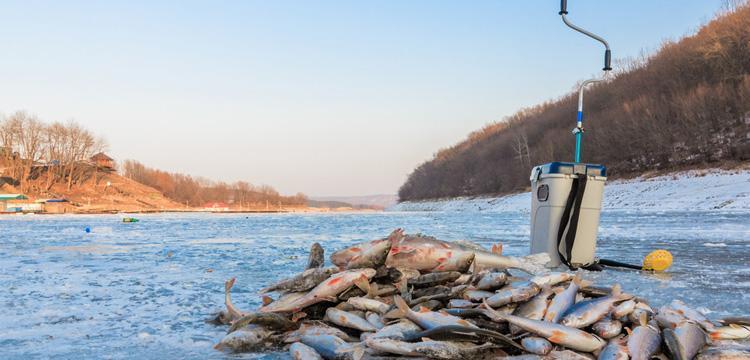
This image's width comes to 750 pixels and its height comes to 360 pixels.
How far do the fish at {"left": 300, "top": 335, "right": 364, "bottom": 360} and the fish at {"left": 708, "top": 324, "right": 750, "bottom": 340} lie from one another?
2.48m

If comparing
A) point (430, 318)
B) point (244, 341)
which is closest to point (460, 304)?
point (430, 318)

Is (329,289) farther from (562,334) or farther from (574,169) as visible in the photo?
(574,169)

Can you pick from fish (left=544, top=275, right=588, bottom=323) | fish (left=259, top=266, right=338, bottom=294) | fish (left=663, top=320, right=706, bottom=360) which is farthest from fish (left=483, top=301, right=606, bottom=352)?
fish (left=259, top=266, right=338, bottom=294)

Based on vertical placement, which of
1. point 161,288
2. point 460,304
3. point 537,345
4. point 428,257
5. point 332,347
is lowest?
point 161,288

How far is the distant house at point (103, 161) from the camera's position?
9761 cm

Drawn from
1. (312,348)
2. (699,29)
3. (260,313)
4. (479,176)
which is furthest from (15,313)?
(479,176)

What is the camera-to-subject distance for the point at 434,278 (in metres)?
4.57

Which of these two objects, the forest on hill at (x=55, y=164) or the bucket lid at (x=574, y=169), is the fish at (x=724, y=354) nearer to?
the bucket lid at (x=574, y=169)

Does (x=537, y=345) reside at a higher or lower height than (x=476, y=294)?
lower

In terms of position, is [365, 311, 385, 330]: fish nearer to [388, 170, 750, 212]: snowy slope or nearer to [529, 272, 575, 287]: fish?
[529, 272, 575, 287]: fish

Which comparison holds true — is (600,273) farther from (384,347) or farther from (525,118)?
(525,118)

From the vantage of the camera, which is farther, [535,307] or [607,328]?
[535,307]

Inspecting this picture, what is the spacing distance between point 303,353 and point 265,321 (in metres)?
0.71

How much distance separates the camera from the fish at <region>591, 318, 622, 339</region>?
3.60 m
